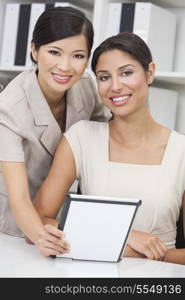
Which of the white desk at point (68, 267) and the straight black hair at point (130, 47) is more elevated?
the straight black hair at point (130, 47)

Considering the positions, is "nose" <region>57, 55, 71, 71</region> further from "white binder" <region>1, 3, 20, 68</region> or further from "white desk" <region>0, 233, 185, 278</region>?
"white binder" <region>1, 3, 20, 68</region>

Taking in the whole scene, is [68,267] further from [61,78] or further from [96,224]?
[61,78]

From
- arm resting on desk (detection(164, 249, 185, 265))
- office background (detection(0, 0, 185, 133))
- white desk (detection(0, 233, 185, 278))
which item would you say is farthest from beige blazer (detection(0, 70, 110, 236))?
office background (detection(0, 0, 185, 133))

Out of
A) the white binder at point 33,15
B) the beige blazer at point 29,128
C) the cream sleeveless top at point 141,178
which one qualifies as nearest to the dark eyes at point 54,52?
the beige blazer at point 29,128

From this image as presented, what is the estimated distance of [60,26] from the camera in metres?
1.76

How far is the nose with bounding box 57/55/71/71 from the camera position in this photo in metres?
1.78

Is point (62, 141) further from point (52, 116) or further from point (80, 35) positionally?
point (80, 35)

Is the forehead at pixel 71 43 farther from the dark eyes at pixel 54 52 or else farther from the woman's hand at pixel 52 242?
the woman's hand at pixel 52 242

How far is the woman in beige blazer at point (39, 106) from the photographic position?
5.62 feet

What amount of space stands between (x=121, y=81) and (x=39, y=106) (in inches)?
10.8

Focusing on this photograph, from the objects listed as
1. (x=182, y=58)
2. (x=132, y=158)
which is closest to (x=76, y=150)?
(x=132, y=158)

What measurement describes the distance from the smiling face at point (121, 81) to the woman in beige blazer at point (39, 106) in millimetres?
70

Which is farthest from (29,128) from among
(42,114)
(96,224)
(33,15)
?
(33,15)

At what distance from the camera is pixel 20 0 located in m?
3.08
